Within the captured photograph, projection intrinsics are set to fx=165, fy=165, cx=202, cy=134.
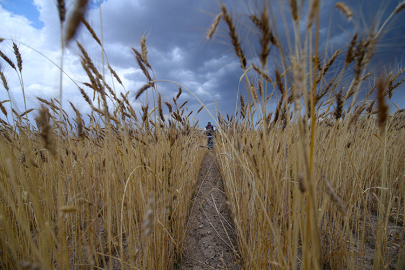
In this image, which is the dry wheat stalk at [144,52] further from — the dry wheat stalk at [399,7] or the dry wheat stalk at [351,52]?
the dry wheat stalk at [399,7]

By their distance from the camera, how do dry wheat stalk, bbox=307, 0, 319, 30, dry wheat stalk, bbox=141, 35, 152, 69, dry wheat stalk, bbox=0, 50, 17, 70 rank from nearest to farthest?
dry wheat stalk, bbox=307, 0, 319, 30, dry wheat stalk, bbox=141, 35, 152, 69, dry wheat stalk, bbox=0, 50, 17, 70

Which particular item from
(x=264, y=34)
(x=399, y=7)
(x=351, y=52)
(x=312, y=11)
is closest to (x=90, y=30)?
(x=264, y=34)

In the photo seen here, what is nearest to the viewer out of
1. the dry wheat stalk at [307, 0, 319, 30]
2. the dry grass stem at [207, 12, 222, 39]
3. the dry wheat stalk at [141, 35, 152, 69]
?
the dry wheat stalk at [307, 0, 319, 30]

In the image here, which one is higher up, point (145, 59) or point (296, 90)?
point (145, 59)

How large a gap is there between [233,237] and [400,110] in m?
2.62

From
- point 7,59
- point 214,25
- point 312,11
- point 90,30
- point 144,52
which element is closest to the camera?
point 312,11

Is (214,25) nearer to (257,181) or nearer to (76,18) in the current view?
(76,18)

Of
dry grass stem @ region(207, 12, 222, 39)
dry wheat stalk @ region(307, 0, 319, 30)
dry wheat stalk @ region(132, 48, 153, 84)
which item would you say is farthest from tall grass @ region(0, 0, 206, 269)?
dry wheat stalk @ region(307, 0, 319, 30)

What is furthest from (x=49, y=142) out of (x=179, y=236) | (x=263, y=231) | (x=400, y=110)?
(x=400, y=110)

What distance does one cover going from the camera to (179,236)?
1.45m

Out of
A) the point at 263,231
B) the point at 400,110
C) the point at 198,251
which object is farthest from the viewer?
the point at 400,110

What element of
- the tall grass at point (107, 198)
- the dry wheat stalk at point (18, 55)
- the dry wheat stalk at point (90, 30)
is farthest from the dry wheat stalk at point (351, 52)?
the dry wheat stalk at point (18, 55)

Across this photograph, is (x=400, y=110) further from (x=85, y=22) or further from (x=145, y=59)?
(x=85, y=22)

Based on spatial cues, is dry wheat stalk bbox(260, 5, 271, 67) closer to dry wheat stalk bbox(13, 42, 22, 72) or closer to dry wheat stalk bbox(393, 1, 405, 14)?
dry wheat stalk bbox(393, 1, 405, 14)
